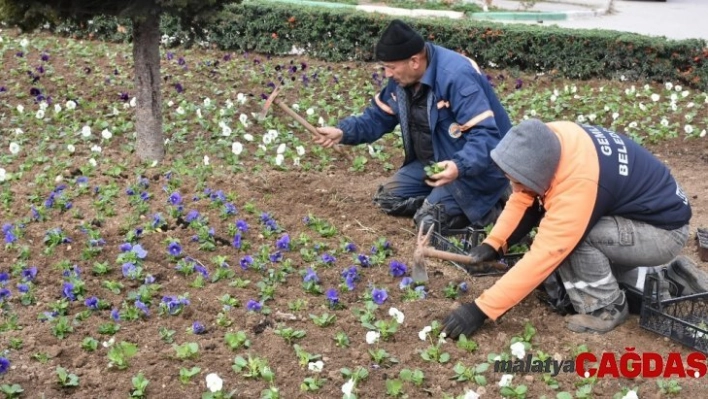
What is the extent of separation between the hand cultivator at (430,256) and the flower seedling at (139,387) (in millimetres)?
1373

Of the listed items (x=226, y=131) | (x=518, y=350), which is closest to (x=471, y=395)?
(x=518, y=350)

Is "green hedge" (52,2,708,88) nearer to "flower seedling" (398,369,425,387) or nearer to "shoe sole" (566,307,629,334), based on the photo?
"shoe sole" (566,307,629,334)

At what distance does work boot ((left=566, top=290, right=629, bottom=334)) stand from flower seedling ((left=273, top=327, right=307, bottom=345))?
1165 millimetres

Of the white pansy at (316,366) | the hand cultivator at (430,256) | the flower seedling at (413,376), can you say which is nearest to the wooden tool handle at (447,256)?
the hand cultivator at (430,256)

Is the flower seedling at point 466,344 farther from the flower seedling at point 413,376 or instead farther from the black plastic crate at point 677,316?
the black plastic crate at point 677,316

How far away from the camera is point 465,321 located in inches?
144

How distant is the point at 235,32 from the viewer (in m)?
9.14

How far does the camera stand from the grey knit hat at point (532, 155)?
3.56m

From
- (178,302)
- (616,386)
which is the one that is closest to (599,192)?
(616,386)

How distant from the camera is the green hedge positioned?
8336mm

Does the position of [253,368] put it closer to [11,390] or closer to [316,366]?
[316,366]

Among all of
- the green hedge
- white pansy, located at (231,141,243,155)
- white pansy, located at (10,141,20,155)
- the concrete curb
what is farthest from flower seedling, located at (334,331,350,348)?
the concrete curb

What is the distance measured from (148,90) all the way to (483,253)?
2.73 metres

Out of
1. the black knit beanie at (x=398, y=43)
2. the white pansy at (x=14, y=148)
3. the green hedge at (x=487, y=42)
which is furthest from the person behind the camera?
the green hedge at (x=487, y=42)
